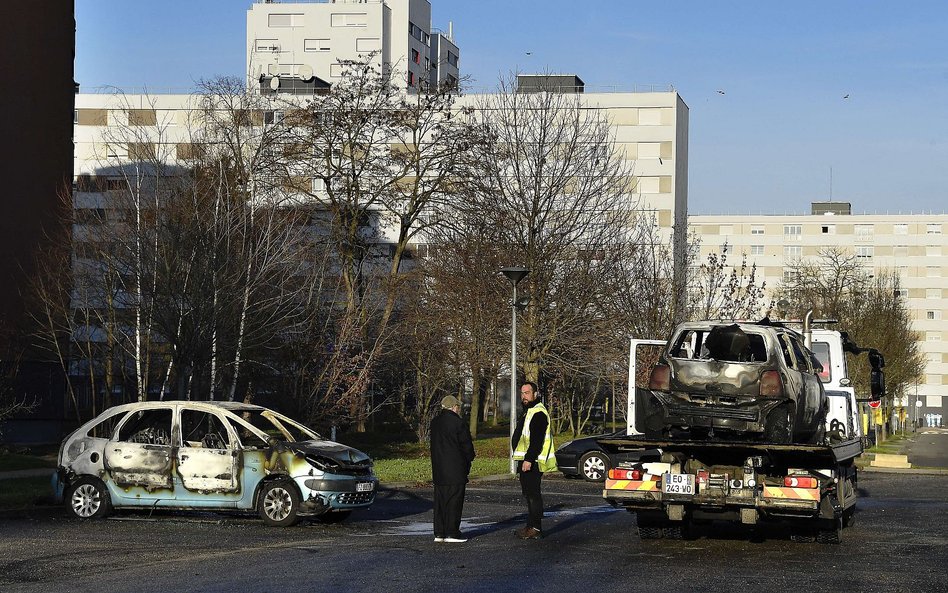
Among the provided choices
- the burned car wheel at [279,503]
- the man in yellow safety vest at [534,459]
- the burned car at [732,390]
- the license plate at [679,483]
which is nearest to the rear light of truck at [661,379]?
the burned car at [732,390]

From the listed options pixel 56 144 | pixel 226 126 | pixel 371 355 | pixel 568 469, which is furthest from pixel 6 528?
pixel 56 144

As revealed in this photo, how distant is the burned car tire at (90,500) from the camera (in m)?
17.3

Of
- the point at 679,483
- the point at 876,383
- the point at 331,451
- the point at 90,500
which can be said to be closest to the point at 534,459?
the point at 679,483

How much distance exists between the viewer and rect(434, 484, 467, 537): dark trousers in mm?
14672

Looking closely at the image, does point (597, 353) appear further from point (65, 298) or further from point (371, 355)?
point (65, 298)

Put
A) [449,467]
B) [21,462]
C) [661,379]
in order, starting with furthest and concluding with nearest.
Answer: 1. [21,462]
2. [449,467]
3. [661,379]

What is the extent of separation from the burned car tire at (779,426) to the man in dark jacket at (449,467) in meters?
3.26

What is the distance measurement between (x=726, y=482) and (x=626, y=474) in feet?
3.69

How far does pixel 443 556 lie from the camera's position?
43.5 ft

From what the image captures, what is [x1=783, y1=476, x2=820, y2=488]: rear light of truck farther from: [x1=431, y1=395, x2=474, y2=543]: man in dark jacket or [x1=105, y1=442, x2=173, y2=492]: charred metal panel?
[x1=105, y1=442, x2=173, y2=492]: charred metal panel

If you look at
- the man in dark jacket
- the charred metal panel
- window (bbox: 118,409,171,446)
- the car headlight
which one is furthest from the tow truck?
window (bbox: 118,409,171,446)

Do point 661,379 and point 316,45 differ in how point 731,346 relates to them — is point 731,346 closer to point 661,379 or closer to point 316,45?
point 661,379

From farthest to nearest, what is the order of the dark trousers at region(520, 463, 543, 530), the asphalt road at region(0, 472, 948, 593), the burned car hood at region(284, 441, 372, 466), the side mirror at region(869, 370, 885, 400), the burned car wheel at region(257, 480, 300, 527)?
the side mirror at region(869, 370, 885, 400), the burned car hood at region(284, 441, 372, 466), the burned car wheel at region(257, 480, 300, 527), the dark trousers at region(520, 463, 543, 530), the asphalt road at region(0, 472, 948, 593)

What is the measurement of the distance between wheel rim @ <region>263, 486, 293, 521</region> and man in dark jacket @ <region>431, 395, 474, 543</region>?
2.55 meters
